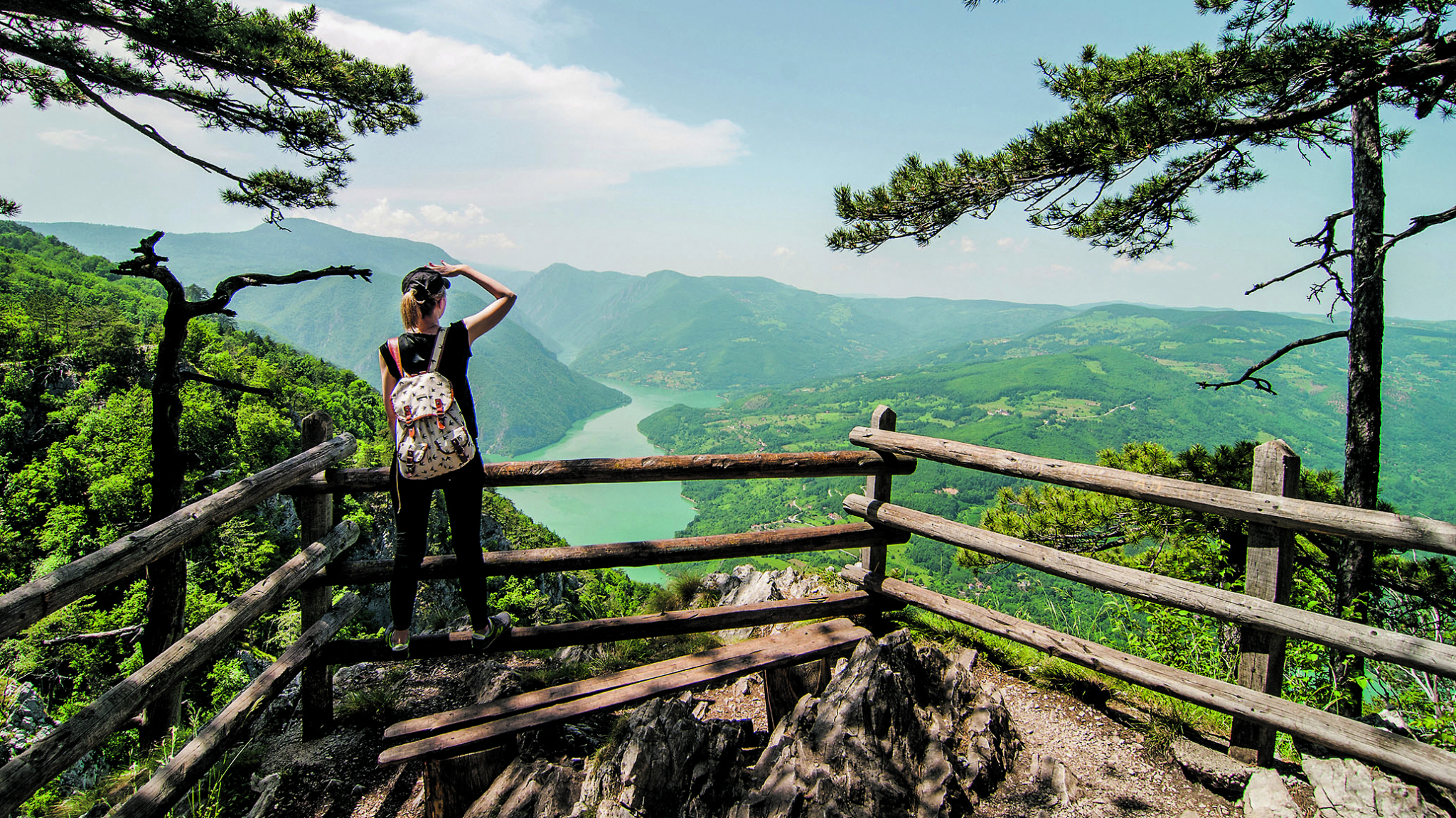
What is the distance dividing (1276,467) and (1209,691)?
3.63 feet

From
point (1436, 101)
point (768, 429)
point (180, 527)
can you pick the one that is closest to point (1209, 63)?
point (1436, 101)

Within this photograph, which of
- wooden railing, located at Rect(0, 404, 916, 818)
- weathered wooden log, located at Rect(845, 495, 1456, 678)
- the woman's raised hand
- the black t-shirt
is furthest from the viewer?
the woman's raised hand

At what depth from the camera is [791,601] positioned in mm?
4035

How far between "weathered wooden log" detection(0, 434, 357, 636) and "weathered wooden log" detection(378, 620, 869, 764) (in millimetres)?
1195

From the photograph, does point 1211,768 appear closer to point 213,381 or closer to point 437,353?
point 437,353

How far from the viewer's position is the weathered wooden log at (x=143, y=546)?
1.84m

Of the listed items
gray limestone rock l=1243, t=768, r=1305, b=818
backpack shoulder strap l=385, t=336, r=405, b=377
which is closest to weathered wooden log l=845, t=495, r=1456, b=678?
gray limestone rock l=1243, t=768, r=1305, b=818

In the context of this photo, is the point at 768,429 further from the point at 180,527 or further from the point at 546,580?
the point at 180,527

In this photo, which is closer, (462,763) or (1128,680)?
(462,763)

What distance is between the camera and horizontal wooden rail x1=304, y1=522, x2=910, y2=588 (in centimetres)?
338

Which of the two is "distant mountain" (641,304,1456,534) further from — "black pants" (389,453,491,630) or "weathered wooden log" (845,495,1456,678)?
"black pants" (389,453,491,630)

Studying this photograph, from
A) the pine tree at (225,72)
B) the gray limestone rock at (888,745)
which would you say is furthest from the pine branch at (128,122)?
the gray limestone rock at (888,745)

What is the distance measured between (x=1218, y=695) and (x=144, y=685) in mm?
4581

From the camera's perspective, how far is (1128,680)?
3174mm
